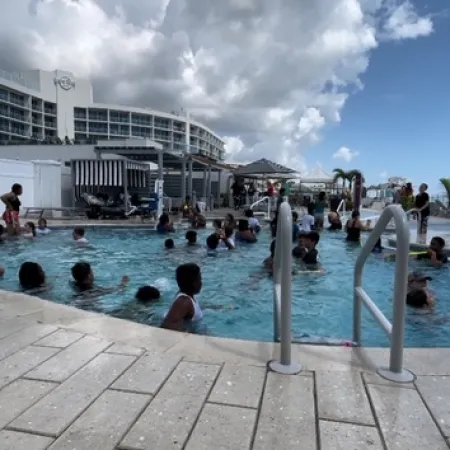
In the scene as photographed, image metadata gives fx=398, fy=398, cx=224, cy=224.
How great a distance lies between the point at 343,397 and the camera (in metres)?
2.16

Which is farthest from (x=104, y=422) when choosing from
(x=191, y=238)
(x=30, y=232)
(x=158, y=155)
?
(x=158, y=155)

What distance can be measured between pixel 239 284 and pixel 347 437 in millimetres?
5053

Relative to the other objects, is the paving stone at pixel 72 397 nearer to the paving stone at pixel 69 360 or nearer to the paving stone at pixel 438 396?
the paving stone at pixel 69 360

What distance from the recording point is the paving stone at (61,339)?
2854 mm

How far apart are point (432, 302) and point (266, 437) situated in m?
4.37

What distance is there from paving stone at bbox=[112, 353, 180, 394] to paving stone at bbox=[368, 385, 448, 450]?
1193 mm

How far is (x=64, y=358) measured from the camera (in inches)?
104

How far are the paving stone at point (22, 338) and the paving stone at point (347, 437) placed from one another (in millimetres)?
2094

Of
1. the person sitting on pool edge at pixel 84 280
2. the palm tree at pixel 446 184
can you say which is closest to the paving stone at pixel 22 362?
the person sitting on pool edge at pixel 84 280

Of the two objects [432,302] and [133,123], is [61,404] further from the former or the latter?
[133,123]

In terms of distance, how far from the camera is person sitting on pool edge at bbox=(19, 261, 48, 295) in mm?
5715

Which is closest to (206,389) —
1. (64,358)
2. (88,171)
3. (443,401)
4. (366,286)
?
(64,358)

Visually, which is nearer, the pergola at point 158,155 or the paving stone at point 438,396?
the paving stone at point 438,396

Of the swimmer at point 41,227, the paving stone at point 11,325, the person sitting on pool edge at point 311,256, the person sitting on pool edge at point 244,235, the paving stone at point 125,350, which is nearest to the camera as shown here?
the paving stone at point 125,350
